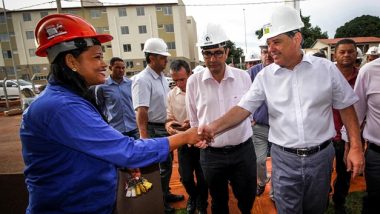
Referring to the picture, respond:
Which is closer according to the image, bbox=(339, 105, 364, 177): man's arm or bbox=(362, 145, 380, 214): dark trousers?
bbox=(339, 105, 364, 177): man's arm

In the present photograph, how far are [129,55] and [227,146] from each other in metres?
38.3

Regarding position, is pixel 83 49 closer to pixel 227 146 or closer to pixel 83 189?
pixel 83 189

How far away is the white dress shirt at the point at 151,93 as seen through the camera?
3.78m

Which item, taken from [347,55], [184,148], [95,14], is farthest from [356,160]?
[95,14]

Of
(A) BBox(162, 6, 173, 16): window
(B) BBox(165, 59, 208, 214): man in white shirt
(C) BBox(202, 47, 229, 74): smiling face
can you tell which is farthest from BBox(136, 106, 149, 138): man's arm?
(A) BBox(162, 6, 173, 16): window

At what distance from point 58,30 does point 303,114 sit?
193 cm

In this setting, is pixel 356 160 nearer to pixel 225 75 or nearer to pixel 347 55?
pixel 225 75

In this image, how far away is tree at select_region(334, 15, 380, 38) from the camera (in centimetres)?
5969

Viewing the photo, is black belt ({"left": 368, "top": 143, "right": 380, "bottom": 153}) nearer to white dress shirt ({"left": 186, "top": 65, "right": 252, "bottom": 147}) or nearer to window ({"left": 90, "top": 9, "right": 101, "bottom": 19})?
white dress shirt ({"left": 186, "top": 65, "right": 252, "bottom": 147})

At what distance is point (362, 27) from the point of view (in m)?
61.1

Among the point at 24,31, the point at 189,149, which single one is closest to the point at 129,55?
the point at 24,31

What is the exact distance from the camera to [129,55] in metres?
39.2

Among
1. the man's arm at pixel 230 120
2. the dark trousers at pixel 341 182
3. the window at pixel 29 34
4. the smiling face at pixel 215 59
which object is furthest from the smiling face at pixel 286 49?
the window at pixel 29 34

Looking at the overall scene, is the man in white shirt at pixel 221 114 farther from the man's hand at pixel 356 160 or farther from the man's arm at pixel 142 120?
the man's hand at pixel 356 160
